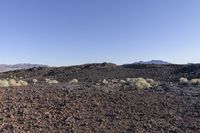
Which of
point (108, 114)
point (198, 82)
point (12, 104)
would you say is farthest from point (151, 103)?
point (198, 82)

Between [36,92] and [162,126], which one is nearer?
[162,126]

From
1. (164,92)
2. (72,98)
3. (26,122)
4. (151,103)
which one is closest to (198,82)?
(164,92)

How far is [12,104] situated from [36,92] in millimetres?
3546

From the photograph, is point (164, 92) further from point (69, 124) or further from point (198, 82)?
point (69, 124)

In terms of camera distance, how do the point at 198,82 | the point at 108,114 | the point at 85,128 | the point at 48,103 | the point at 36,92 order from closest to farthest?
the point at 85,128 → the point at 108,114 → the point at 48,103 → the point at 36,92 → the point at 198,82

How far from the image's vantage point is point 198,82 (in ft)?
99.2

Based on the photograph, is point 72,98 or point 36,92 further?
point 36,92

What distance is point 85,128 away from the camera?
1466cm

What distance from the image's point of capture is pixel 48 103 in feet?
59.0

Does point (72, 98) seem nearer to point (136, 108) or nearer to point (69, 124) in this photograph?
point (136, 108)

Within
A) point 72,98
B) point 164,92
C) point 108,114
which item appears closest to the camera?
point 108,114

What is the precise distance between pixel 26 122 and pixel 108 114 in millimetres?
3569

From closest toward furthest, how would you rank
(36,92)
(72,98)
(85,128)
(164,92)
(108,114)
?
(85,128)
(108,114)
(72,98)
(36,92)
(164,92)

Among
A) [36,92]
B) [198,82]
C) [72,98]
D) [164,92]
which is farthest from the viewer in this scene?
[198,82]
